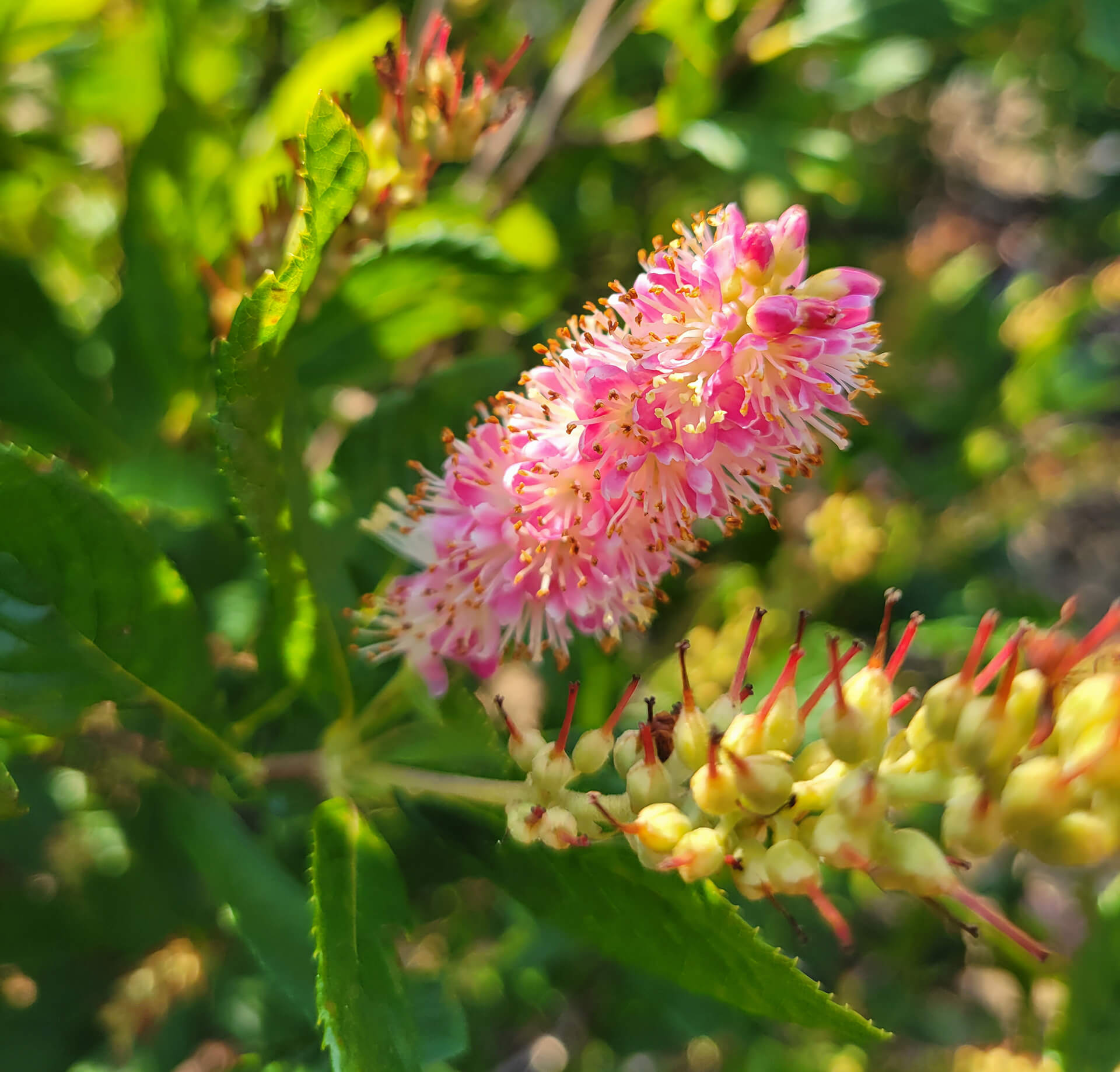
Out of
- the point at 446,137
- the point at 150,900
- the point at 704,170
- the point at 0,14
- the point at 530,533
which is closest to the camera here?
the point at 530,533

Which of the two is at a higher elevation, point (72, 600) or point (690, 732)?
point (72, 600)

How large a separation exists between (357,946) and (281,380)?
52 centimetres

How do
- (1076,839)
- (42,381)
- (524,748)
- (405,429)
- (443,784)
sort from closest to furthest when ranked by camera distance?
1. (1076,839)
2. (524,748)
3. (443,784)
4. (405,429)
5. (42,381)

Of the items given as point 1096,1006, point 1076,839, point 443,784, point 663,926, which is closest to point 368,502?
point 443,784

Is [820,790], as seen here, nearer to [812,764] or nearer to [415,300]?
[812,764]

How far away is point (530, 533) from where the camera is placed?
0.85m

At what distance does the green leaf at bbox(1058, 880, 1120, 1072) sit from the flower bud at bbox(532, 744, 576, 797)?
0.85 metres

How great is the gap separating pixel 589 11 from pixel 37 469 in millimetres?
1279

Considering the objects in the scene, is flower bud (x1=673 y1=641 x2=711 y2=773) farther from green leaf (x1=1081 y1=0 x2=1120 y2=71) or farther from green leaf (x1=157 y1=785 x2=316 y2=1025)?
green leaf (x1=1081 y1=0 x2=1120 y2=71)

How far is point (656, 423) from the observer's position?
77cm

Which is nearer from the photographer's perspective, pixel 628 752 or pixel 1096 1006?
pixel 628 752

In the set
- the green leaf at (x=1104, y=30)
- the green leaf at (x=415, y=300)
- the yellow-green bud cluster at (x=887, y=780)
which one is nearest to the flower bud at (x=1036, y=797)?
the yellow-green bud cluster at (x=887, y=780)

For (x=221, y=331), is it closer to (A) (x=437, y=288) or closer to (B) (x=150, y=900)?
(A) (x=437, y=288)

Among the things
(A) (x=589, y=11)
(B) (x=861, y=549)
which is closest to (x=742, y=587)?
(B) (x=861, y=549)
